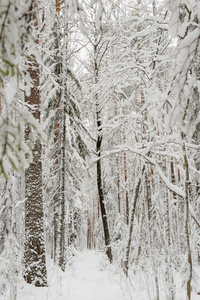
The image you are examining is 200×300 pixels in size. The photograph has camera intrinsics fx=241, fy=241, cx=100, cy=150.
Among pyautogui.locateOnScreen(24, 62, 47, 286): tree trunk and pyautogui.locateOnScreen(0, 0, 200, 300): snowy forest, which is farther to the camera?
pyautogui.locateOnScreen(24, 62, 47, 286): tree trunk

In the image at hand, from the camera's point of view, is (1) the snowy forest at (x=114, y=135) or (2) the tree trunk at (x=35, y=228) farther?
(2) the tree trunk at (x=35, y=228)

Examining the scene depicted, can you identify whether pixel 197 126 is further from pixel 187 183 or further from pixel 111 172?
pixel 111 172

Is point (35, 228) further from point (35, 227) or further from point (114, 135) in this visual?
point (114, 135)

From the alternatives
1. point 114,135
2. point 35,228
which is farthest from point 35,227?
point 114,135

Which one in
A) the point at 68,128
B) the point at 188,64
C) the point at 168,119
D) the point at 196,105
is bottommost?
the point at 168,119

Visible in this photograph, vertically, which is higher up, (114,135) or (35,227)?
(114,135)

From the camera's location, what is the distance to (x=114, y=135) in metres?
7.03

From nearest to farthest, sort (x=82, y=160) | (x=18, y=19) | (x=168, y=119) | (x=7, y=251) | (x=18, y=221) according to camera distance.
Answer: (x=18, y=19)
(x=168, y=119)
(x=7, y=251)
(x=18, y=221)
(x=82, y=160)

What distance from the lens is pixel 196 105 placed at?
509 cm

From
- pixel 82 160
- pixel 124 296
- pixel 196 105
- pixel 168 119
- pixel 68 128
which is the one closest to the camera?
pixel 168 119

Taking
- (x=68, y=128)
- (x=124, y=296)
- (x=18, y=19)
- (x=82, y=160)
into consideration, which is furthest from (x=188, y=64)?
(x=82, y=160)

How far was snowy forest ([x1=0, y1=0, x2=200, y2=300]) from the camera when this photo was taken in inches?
55.8

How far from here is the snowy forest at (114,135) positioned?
4.65 ft

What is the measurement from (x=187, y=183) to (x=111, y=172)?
16.5 metres
